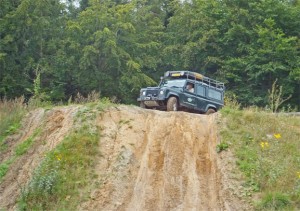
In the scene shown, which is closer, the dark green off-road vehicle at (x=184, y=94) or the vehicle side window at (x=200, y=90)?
the dark green off-road vehicle at (x=184, y=94)

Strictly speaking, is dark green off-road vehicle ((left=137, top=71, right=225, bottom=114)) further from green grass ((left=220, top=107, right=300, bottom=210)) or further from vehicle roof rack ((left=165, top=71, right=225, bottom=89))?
green grass ((left=220, top=107, right=300, bottom=210))

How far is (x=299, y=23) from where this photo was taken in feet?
99.0

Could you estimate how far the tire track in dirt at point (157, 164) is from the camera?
1027 centimetres

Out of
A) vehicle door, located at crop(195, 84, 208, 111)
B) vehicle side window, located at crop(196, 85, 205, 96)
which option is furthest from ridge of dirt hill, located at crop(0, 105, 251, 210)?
vehicle side window, located at crop(196, 85, 205, 96)

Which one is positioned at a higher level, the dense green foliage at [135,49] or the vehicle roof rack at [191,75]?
the dense green foliage at [135,49]

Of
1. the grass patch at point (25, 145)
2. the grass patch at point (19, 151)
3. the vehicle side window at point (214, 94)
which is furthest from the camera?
the vehicle side window at point (214, 94)

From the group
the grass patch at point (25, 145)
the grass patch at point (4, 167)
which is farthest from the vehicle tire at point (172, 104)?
the grass patch at point (4, 167)

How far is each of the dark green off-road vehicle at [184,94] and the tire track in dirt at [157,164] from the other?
3418 millimetres

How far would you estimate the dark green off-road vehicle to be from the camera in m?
17.2

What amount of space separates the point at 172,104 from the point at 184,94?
807 millimetres

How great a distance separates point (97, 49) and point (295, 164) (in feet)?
61.7

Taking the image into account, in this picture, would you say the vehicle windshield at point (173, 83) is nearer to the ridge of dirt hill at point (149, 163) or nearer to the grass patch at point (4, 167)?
the ridge of dirt hill at point (149, 163)

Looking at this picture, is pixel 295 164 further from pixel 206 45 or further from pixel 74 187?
pixel 206 45

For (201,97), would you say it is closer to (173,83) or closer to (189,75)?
(189,75)
